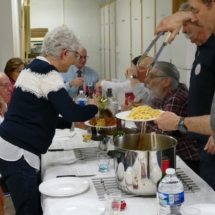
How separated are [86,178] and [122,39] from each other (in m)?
5.07

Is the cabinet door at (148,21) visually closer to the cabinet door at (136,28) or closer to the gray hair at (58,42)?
the cabinet door at (136,28)

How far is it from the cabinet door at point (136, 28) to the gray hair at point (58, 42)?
3.46 metres

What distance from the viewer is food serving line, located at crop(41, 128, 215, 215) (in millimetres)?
1574

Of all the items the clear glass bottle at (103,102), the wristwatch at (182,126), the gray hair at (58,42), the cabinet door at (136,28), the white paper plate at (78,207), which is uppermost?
the cabinet door at (136,28)

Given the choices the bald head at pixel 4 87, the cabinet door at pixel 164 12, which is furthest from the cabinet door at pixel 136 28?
the bald head at pixel 4 87

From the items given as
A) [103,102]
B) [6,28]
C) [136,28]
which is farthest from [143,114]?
[136,28]

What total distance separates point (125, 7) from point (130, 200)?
5.15 meters

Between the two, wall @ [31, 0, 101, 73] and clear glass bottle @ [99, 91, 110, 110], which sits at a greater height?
wall @ [31, 0, 101, 73]

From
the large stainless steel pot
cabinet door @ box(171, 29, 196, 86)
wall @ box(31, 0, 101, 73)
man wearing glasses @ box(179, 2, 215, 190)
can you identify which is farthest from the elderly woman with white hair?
wall @ box(31, 0, 101, 73)

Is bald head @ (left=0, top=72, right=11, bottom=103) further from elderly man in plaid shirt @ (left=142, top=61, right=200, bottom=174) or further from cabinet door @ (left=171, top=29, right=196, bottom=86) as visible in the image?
cabinet door @ (left=171, top=29, right=196, bottom=86)

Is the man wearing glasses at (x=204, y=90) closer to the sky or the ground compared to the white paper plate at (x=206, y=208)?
closer to the sky

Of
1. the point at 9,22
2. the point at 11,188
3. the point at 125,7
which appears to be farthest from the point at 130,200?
the point at 125,7

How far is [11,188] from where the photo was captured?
209cm

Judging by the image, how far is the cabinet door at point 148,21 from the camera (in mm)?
4827
